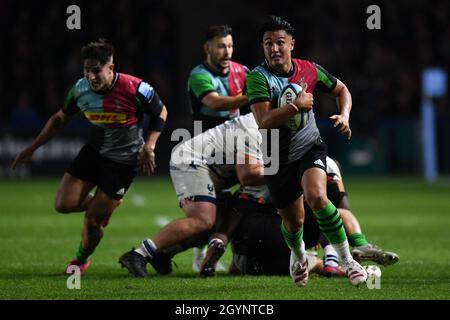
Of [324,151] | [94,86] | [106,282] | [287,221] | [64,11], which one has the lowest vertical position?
[106,282]

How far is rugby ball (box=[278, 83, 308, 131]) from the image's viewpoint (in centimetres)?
784

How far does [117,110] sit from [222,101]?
39.0 inches

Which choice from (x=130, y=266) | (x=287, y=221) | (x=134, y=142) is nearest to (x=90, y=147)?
(x=134, y=142)

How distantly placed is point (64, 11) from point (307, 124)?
17645mm

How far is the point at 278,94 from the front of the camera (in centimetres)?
793

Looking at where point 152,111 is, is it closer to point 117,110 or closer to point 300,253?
point 117,110

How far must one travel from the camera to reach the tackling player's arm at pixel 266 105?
7.57 m

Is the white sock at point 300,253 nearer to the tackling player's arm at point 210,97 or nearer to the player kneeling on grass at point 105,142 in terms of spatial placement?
the player kneeling on grass at point 105,142

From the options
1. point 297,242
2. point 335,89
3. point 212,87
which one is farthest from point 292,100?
point 212,87

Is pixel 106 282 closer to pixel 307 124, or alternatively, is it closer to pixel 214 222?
pixel 214 222

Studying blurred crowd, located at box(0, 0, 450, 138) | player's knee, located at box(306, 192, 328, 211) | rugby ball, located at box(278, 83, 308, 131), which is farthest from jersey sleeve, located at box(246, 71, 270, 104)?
blurred crowd, located at box(0, 0, 450, 138)

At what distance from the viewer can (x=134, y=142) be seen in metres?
9.45

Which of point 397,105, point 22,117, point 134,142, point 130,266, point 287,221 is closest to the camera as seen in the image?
point 287,221
